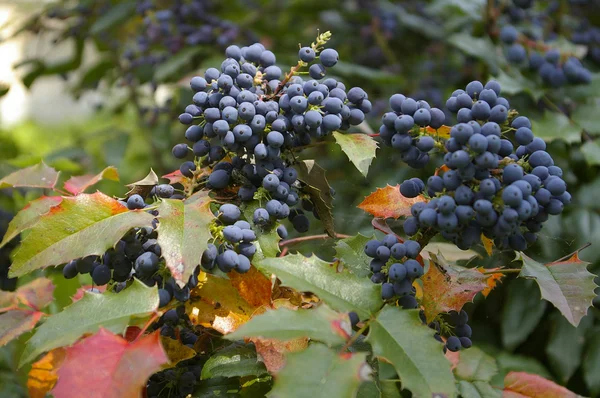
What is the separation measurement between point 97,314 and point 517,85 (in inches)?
45.3

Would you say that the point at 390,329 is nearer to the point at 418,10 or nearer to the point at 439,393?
the point at 439,393

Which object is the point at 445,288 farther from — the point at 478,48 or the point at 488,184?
the point at 478,48

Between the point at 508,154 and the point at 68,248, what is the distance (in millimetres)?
539

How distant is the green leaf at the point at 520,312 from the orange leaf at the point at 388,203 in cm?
62

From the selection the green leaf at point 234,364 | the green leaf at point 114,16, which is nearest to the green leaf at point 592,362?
the green leaf at point 234,364

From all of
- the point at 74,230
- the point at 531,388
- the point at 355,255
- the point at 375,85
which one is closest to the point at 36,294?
the point at 74,230

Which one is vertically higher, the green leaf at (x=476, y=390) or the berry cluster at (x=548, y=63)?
the berry cluster at (x=548, y=63)

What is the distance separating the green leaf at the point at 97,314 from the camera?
64 centimetres

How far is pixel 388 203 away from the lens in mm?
842

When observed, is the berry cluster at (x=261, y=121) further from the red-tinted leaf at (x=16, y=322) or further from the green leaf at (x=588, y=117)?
the green leaf at (x=588, y=117)

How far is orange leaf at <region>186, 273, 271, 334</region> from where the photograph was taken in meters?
0.77

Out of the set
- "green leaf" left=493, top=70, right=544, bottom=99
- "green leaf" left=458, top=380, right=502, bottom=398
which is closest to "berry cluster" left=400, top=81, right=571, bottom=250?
"green leaf" left=458, top=380, right=502, bottom=398

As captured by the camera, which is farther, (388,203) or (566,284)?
(388,203)

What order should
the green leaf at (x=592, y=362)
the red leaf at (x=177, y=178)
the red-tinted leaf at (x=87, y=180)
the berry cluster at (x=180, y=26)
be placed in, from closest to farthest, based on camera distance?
the red leaf at (x=177, y=178)
the red-tinted leaf at (x=87, y=180)
the green leaf at (x=592, y=362)
the berry cluster at (x=180, y=26)
